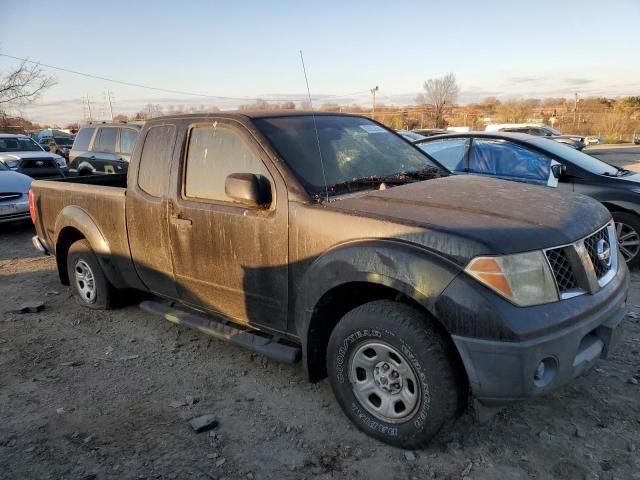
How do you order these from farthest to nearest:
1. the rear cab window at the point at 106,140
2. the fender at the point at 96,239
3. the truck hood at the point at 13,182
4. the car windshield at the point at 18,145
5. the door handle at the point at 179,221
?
the car windshield at the point at 18,145 < the rear cab window at the point at 106,140 < the truck hood at the point at 13,182 < the fender at the point at 96,239 < the door handle at the point at 179,221

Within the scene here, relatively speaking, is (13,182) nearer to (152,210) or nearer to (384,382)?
(152,210)

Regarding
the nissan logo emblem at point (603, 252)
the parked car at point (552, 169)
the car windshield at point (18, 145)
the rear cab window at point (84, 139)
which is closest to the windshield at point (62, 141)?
the car windshield at point (18, 145)

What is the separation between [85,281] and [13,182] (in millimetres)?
5307

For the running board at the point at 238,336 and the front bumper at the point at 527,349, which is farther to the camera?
the running board at the point at 238,336

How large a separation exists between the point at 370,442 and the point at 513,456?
0.78 m

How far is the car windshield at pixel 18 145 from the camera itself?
42.6ft

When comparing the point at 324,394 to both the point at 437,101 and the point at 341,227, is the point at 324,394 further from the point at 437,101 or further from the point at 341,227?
the point at 437,101

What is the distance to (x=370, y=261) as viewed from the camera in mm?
2588

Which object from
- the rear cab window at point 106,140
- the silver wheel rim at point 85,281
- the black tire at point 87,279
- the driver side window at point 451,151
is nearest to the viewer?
the black tire at point 87,279

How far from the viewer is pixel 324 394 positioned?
11.1 feet

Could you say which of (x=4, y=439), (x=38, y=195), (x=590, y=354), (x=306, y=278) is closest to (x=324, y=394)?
(x=306, y=278)

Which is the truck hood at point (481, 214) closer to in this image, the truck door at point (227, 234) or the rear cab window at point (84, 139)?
the truck door at point (227, 234)

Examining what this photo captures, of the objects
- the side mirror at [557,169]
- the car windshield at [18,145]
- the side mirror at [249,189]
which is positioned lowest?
the side mirror at [557,169]

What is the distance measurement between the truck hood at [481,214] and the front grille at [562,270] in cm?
5
